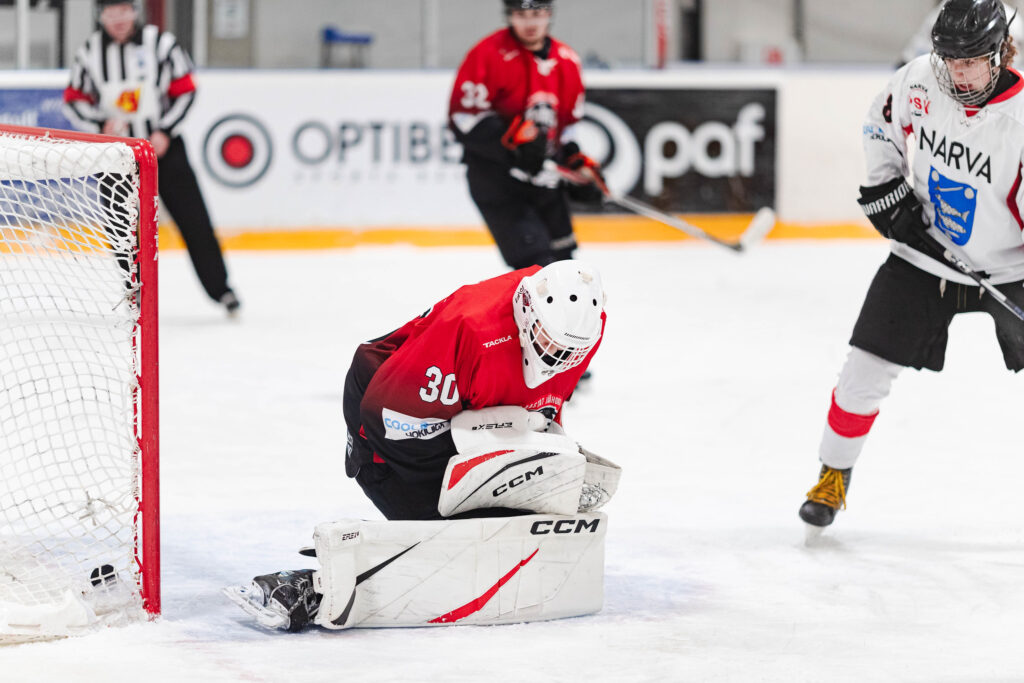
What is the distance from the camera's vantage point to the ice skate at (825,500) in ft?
9.33

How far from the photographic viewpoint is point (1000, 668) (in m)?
2.14

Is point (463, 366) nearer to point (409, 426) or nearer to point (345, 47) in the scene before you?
point (409, 426)

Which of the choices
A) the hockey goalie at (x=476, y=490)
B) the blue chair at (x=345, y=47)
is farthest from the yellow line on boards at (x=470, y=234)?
the hockey goalie at (x=476, y=490)

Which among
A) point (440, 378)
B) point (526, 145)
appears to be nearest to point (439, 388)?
point (440, 378)

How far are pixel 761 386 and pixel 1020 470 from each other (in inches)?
45.4

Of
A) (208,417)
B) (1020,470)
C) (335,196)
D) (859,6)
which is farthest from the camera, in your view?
(859,6)

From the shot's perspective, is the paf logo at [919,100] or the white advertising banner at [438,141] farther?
the white advertising banner at [438,141]

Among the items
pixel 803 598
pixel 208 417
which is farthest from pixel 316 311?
pixel 803 598

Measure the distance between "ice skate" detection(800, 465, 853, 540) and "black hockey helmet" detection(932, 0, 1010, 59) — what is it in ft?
2.95

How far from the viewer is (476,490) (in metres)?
2.30

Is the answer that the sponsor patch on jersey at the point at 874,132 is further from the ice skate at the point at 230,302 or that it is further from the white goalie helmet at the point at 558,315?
the ice skate at the point at 230,302

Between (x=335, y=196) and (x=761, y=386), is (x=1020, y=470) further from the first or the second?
(x=335, y=196)

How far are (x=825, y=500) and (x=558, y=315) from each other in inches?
37.3

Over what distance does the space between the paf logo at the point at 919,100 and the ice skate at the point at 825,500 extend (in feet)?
2.48
